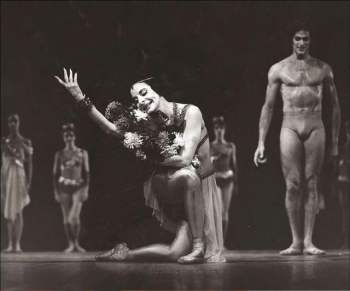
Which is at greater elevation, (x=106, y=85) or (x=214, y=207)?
(x=106, y=85)

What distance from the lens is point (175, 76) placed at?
9.68m

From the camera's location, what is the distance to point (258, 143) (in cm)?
973

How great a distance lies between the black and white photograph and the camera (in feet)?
30.8

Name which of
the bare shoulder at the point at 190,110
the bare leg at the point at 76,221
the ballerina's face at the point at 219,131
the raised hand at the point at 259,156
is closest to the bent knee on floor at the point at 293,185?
the raised hand at the point at 259,156

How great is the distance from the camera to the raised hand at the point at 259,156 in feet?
31.7

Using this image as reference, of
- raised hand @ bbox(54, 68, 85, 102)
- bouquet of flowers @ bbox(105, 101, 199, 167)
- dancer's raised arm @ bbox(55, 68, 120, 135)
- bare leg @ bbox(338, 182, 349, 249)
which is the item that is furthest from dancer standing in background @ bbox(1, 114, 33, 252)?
bare leg @ bbox(338, 182, 349, 249)

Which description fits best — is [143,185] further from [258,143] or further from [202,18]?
[202,18]

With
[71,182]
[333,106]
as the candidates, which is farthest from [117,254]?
[333,106]

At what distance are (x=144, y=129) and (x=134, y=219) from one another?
1092mm

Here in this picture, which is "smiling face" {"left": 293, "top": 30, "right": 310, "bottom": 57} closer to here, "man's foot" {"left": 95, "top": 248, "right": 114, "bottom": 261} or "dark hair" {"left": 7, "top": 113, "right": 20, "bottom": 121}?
"man's foot" {"left": 95, "top": 248, "right": 114, "bottom": 261}

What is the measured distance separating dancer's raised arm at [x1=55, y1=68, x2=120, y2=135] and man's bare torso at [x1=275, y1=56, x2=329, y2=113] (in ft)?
6.69

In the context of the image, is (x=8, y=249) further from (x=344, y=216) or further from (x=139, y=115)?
(x=344, y=216)

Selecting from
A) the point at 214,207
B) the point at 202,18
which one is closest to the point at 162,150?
the point at 214,207

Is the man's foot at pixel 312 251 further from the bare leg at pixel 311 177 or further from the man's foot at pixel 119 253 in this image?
the man's foot at pixel 119 253
